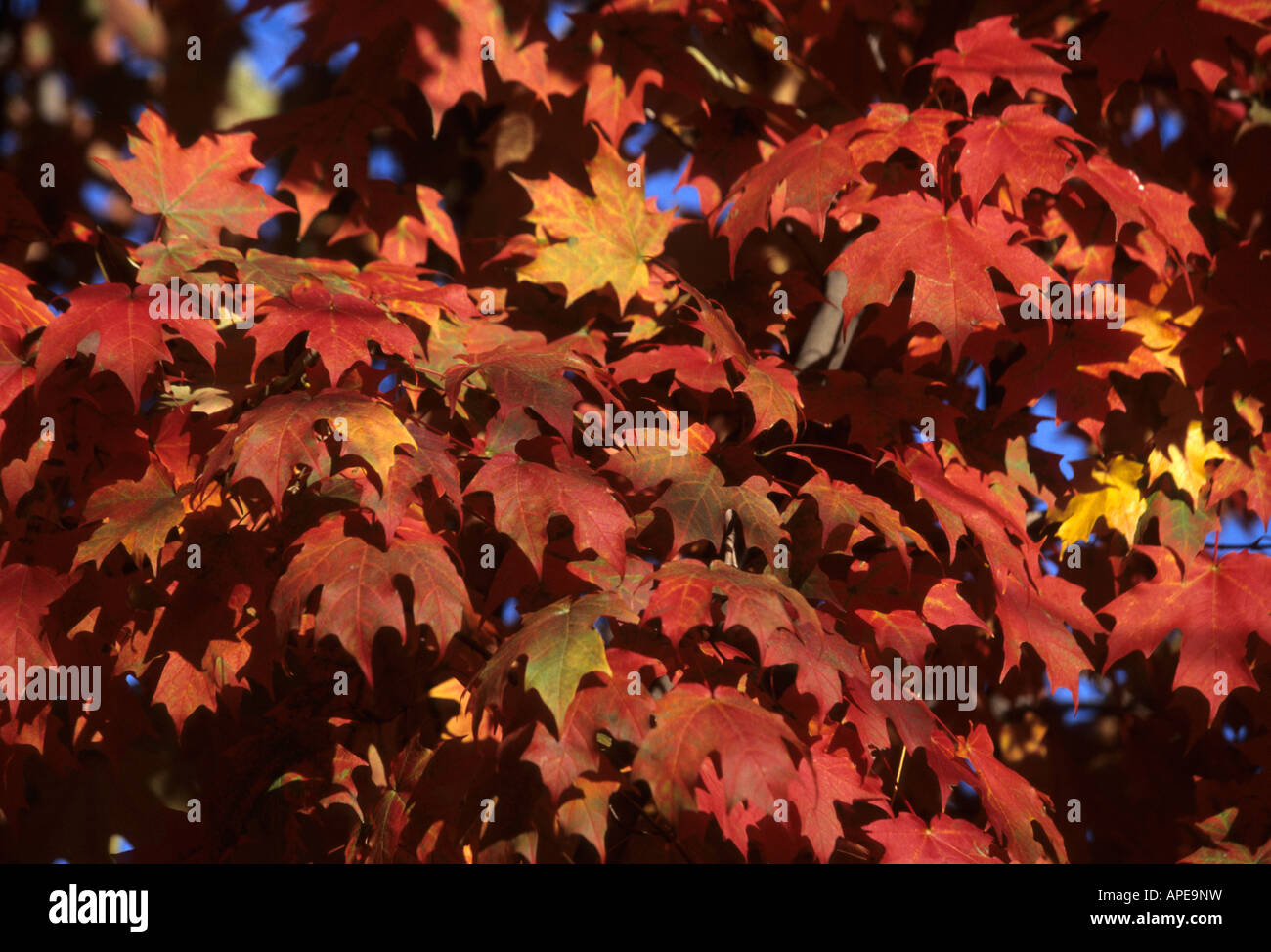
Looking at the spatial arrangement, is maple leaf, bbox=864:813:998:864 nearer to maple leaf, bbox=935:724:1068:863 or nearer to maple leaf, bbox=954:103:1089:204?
maple leaf, bbox=935:724:1068:863

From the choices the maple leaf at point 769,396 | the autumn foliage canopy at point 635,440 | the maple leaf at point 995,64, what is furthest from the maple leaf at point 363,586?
the maple leaf at point 995,64

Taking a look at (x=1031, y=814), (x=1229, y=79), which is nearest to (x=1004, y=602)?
(x=1031, y=814)

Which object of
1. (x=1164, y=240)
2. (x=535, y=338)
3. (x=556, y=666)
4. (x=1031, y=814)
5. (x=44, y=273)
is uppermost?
(x=44, y=273)

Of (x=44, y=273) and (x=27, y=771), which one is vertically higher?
(x=44, y=273)

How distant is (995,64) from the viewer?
7.89 ft

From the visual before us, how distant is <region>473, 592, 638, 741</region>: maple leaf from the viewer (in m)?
1.72

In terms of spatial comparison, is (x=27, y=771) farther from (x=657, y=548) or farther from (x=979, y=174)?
(x=979, y=174)

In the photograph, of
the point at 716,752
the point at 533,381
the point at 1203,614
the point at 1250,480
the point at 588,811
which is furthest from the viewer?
the point at 1250,480

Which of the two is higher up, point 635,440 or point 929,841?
point 635,440

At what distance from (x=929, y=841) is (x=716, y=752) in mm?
596

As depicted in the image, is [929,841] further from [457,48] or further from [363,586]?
[457,48]

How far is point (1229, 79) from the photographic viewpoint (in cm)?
323

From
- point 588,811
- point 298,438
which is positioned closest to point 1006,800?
point 588,811

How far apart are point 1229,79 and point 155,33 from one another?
330 centimetres
